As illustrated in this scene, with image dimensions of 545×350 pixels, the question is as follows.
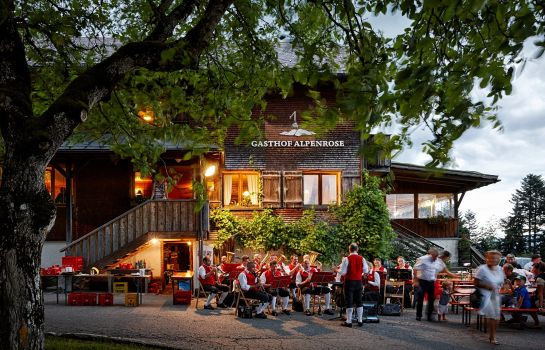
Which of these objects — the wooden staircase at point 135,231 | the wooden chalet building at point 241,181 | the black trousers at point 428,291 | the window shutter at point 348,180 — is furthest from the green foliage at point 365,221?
the black trousers at point 428,291

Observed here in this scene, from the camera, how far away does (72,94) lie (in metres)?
7.16

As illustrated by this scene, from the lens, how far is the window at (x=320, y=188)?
2341 centimetres

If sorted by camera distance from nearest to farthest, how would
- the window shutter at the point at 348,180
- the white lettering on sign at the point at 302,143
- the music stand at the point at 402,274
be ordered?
1. the music stand at the point at 402,274
2. the white lettering on sign at the point at 302,143
3. the window shutter at the point at 348,180

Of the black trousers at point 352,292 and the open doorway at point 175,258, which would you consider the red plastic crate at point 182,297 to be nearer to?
the open doorway at point 175,258

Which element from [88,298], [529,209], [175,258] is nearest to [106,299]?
[88,298]

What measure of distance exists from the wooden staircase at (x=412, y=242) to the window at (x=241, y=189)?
663cm

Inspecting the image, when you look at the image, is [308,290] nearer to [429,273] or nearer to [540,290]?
[429,273]

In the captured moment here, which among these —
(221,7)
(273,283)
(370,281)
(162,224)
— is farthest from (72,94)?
(162,224)

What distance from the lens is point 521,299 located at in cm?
1302

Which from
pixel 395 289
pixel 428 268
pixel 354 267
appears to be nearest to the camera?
pixel 354 267

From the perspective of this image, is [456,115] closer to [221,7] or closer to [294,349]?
[221,7]

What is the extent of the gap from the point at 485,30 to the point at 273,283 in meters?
9.63

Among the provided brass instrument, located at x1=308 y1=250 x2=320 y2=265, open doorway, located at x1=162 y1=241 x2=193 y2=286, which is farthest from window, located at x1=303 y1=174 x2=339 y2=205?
open doorway, located at x1=162 y1=241 x2=193 y2=286

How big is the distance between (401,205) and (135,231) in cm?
1566
